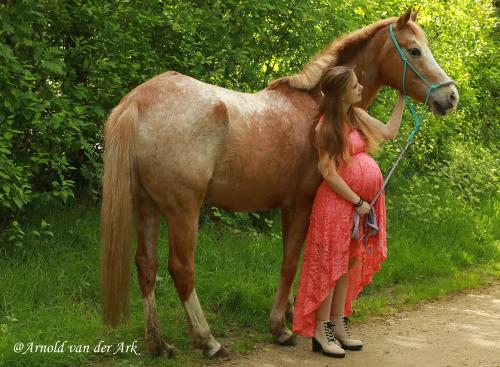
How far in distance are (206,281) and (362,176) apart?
63.5 inches

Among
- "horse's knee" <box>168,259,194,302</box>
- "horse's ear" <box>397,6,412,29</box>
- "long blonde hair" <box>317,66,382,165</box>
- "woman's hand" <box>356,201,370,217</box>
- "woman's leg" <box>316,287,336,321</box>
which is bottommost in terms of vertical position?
"woman's leg" <box>316,287,336,321</box>

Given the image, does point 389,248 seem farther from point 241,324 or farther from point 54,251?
point 54,251

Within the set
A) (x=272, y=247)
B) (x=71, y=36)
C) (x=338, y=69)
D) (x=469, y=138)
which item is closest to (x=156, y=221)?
(x=338, y=69)

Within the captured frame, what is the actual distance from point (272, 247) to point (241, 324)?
1.27m

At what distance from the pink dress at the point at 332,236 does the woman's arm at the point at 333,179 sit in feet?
0.18

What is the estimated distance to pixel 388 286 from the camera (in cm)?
607

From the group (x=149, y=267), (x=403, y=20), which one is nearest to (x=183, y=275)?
(x=149, y=267)

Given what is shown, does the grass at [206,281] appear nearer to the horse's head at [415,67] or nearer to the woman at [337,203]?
the woman at [337,203]

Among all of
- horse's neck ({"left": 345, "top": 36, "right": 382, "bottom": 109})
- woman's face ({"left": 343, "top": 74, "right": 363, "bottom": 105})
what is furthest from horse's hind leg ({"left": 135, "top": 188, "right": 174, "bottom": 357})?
horse's neck ({"left": 345, "top": 36, "right": 382, "bottom": 109})

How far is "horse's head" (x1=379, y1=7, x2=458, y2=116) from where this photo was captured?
15.1 feet

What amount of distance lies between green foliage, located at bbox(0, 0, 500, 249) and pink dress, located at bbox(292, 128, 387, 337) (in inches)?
76.3

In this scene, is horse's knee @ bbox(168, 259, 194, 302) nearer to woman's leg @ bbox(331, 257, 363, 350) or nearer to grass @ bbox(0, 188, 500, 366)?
grass @ bbox(0, 188, 500, 366)

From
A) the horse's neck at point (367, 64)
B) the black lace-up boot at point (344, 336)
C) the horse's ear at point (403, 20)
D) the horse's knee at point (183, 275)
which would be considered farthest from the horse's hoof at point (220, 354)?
the horse's ear at point (403, 20)

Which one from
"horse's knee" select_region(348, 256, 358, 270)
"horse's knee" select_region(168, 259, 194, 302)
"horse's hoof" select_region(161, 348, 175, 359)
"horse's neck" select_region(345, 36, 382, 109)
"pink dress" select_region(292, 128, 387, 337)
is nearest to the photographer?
"horse's knee" select_region(168, 259, 194, 302)
